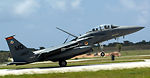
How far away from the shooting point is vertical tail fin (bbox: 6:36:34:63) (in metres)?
29.3

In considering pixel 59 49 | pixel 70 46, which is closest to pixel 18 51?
pixel 59 49

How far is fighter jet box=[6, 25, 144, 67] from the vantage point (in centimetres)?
2938

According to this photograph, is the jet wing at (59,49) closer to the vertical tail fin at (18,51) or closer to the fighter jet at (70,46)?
the fighter jet at (70,46)

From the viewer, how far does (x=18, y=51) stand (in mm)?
29500

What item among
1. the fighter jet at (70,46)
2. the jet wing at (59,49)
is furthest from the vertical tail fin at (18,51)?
the jet wing at (59,49)

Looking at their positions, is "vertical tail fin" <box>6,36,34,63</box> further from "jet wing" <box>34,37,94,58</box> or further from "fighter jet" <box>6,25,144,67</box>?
"jet wing" <box>34,37,94,58</box>

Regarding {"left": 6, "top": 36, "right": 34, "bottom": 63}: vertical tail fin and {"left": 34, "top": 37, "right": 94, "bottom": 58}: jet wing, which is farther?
{"left": 34, "top": 37, "right": 94, "bottom": 58}: jet wing

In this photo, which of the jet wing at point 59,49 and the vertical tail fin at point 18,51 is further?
the jet wing at point 59,49

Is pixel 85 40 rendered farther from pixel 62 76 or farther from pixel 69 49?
pixel 62 76

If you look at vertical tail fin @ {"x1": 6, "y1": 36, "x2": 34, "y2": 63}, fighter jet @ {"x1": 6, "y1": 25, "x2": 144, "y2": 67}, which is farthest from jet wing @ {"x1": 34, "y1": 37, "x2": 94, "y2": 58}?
vertical tail fin @ {"x1": 6, "y1": 36, "x2": 34, "y2": 63}

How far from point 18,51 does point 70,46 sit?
5.86 metres

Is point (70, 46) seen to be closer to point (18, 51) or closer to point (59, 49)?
point (59, 49)

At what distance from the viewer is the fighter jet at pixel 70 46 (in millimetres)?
29375

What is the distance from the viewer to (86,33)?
30.5m
